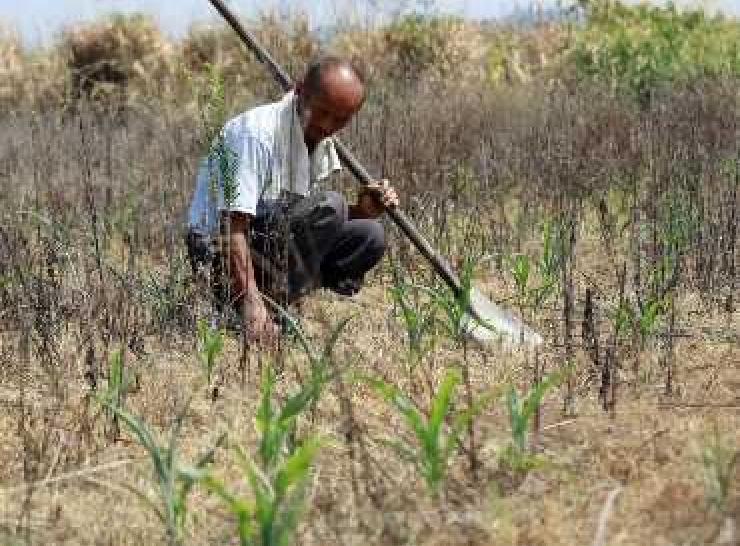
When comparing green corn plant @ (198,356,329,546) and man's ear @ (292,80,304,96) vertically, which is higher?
man's ear @ (292,80,304,96)

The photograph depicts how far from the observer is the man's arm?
3.35 m

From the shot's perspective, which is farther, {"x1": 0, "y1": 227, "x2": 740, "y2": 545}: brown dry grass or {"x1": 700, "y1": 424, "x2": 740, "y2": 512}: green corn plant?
{"x1": 0, "y1": 227, "x2": 740, "y2": 545}: brown dry grass

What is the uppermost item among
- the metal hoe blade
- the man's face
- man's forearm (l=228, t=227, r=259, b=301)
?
the man's face

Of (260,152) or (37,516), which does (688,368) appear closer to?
(260,152)

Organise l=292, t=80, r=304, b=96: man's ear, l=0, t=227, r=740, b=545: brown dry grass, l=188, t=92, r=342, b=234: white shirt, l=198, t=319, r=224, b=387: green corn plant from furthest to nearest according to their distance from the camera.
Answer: l=292, t=80, r=304, b=96: man's ear
l=188, t=92, r=342, b=234: white shirt
l=198, t=319, r=224, b=387: green corn plant
l=0, t=227, r=740, b=545: brown dry grass

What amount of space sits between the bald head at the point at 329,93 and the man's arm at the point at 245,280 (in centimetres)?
38

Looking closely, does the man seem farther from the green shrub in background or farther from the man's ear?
the green shrub in background

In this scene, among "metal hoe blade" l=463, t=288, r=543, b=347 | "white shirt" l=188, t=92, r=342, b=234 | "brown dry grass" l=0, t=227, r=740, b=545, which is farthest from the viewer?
"white shirt" l=188, t=92, r=342, b=234

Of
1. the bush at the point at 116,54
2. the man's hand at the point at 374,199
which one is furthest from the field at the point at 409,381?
the bush at the point at 116,54

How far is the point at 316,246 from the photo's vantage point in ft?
12.9

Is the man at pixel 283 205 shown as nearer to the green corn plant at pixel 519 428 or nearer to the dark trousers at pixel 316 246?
the dark trousers at pixel 316 246

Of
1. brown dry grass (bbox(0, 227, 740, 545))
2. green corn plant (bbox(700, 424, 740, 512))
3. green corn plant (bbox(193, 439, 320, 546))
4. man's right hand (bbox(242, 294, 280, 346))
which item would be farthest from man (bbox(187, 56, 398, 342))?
green corn plant (bbox(700, 424, 740, 512))

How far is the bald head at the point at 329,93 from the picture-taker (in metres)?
3.48

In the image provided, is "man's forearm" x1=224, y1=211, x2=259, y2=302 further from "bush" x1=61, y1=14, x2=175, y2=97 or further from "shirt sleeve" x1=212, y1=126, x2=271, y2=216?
"bush" x1=61, y1=14, x2=175, y2=97
